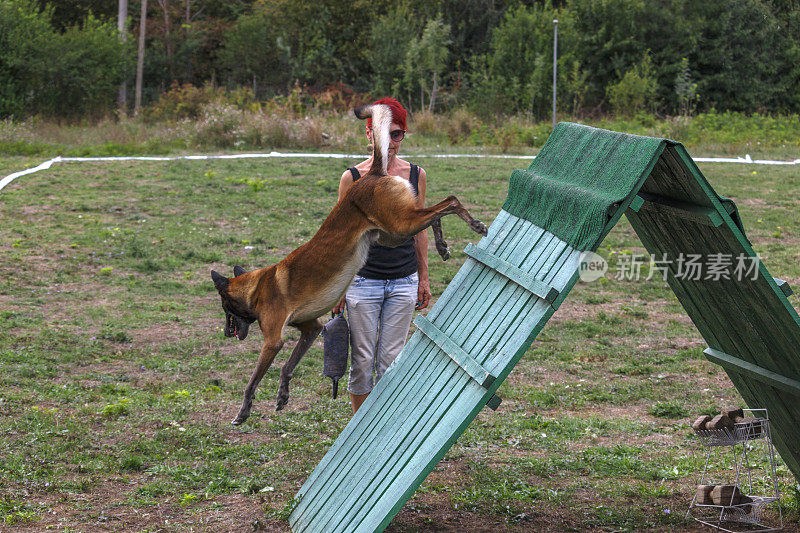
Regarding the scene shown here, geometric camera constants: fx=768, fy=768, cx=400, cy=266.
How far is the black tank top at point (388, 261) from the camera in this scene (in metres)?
4.65

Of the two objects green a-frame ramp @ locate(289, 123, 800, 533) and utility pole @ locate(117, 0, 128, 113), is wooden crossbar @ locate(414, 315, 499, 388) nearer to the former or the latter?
green a-frame ramp @ locate(289, 123, 800, 533)

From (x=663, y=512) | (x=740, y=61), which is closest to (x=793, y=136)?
(x=740, y=61)

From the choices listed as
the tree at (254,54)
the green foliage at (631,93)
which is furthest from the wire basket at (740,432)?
the tree at (254,54)

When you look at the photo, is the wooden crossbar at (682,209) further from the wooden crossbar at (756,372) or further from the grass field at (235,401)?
the grass field at (235,401)

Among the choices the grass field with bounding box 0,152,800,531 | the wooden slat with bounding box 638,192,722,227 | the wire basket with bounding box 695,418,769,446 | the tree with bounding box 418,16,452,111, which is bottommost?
the grass field with bounding box 0,152,800,531

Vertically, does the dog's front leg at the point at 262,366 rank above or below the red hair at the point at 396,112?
below

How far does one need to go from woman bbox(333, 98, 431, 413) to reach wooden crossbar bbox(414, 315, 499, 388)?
0.21 metres

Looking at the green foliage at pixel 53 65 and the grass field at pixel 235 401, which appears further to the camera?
the green foliage at pixel 53 65

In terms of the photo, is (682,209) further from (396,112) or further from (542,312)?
(396,112)

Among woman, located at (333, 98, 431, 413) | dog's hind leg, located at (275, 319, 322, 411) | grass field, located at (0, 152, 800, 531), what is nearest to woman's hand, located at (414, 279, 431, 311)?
woman, located at (333, 98, 431, 413)

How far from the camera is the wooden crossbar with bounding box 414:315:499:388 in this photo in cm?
359

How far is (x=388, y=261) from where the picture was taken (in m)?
4.68

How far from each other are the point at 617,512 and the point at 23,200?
11.7 m

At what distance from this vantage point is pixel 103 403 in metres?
6.44
